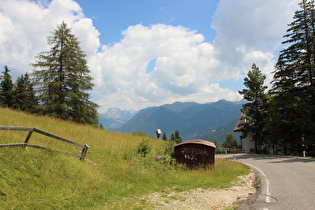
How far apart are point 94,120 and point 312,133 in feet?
85.5

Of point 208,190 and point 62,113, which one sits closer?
point 208,190

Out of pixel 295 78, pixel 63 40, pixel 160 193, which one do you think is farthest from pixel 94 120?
pixel 295 78

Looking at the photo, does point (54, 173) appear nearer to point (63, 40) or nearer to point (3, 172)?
point (3, 172)

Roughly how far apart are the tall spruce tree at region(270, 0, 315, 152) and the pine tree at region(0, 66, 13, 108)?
45035mm

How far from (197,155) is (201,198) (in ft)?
17.8

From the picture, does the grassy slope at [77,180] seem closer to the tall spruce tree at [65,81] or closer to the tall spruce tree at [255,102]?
the tall spruce tree at [65,81]

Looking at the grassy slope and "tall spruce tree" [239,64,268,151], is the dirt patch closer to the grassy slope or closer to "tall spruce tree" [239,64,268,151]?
the grassy slope

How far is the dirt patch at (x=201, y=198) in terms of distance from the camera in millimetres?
5723

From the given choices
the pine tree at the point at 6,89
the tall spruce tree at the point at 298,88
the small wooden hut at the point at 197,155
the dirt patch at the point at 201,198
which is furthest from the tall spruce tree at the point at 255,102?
the pine tree at the point at 6,89

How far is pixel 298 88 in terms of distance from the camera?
23.0 m

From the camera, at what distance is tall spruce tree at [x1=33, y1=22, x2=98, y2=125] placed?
989 inches

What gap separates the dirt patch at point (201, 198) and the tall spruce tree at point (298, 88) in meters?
17.7

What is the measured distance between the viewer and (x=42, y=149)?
313 inches

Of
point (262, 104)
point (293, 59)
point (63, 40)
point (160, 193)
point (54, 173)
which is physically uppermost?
point (63, 40)
